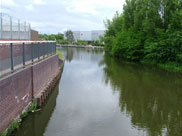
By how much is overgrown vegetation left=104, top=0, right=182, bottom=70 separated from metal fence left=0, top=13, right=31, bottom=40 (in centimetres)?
1814

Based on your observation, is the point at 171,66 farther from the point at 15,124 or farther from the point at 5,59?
the point at 5,59

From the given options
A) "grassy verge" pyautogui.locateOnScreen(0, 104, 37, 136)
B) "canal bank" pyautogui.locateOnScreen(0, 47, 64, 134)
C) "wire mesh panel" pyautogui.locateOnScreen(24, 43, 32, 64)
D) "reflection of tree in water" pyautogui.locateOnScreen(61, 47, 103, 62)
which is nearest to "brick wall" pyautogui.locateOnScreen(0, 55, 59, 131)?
"canal bank" pyautogui.locateOnScreen(0, 47, 64, 134)

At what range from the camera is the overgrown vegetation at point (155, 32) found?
2764 centimetres

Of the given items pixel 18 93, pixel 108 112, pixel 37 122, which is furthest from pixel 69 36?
pixel 18 93

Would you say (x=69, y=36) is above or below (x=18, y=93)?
above

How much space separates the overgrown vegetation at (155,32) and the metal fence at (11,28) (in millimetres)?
18137

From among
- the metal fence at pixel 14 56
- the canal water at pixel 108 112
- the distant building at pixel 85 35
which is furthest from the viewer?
the distant building at pixel 85 35

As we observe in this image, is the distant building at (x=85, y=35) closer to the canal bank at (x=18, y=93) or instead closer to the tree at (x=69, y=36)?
the tree at (x=69, y=36)

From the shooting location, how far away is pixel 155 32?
103 ft

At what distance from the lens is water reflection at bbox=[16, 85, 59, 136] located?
809 centimetres

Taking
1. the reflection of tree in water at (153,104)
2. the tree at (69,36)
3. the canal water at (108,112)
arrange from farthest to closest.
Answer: the tree at (69,36)
the reflection of tree in water at (153,104)
the canal water at (108,112)

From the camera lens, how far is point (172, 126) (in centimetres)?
910

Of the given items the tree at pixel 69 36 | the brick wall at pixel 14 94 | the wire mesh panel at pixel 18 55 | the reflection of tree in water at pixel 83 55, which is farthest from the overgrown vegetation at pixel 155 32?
the tree at pixel 69 36

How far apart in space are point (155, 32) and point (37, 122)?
26292 mm
